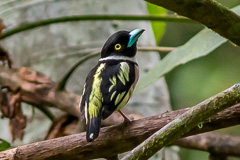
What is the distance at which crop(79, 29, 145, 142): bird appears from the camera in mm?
2150

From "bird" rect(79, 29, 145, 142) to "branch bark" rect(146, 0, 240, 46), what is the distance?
540 millimetres

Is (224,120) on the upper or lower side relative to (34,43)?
lower

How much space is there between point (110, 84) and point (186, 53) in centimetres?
63

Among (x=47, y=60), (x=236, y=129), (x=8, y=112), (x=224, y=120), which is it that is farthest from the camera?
(x=236, y=129)

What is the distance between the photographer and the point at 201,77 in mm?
5488

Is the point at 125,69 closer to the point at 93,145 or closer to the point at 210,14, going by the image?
the point at 93,145

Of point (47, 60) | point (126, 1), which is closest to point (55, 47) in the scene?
point (47, 60)

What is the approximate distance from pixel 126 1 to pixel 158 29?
0.29m

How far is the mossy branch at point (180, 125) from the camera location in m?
1.68

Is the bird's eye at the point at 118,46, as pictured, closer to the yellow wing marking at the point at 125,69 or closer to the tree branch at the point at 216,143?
the yellow wing marking at the point at 125,69

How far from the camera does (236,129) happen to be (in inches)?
211

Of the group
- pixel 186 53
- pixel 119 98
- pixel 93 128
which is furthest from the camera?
pixel 186 53

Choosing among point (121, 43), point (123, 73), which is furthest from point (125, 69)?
point (121, 43)

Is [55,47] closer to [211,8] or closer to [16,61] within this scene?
[16,61]
